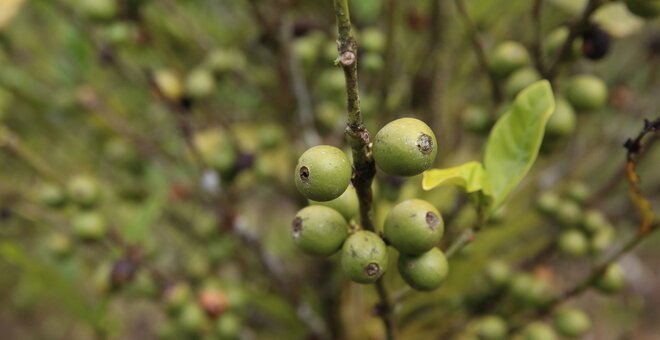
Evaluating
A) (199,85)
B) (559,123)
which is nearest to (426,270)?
(559,123)

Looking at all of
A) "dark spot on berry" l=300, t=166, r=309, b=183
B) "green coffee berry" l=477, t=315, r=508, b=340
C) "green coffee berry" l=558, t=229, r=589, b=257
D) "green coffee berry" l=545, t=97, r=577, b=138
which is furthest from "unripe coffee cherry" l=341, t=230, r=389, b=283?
"green coffee berry" l=558, t=229, r=589, b=257

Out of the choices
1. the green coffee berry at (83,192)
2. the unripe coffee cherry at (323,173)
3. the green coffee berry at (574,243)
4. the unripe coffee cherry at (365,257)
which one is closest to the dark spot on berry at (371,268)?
the unripe coffee cherry at (365,257)

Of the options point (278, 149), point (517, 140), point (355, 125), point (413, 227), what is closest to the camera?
point (355, 125)

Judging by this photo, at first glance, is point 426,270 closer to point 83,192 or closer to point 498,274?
point 498,274

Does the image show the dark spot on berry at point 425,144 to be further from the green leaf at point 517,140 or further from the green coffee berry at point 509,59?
the green coffee berry at point 509,59

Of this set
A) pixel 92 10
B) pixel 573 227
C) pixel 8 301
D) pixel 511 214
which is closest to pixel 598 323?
pixel 511 214

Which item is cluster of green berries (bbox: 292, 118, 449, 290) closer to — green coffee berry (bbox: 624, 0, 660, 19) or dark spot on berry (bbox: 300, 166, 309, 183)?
dark spot on berry (bbox: 300, 166, 309, 183)
